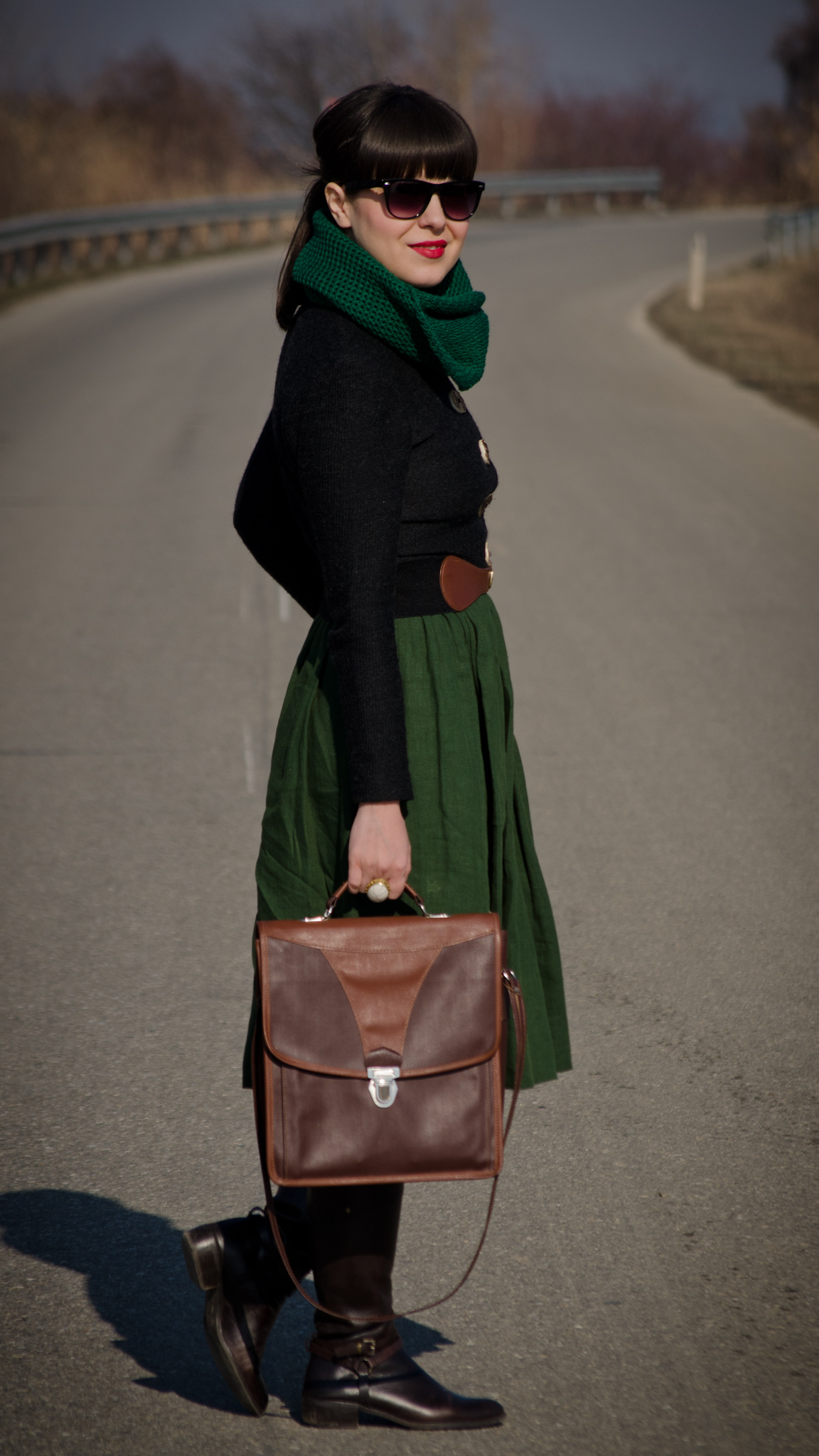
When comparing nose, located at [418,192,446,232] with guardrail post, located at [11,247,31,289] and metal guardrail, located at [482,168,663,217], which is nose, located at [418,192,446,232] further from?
metal guardrail, located at [482,168,663,217]

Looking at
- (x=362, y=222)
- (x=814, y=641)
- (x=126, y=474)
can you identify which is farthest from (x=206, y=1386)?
(x=126, y=474)

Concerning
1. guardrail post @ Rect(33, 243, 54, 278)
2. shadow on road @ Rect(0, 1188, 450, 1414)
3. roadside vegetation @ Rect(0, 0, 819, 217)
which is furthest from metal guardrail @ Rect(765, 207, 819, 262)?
shadow on road @ Rect(0, 1188, 450, 1414)

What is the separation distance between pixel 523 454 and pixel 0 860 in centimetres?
704

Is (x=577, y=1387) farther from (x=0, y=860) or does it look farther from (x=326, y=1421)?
(x=0, y=860)

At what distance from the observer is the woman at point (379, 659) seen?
78.4 inches

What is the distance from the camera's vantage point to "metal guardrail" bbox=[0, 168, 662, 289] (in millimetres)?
20859

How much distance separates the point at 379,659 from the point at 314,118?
55.4m

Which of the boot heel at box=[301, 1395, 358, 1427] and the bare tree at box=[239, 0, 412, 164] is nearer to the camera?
the boot heel at box=[301, 1395, 358, 1427]

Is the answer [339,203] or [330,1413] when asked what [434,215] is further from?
[330,1413]

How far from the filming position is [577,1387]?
228cm

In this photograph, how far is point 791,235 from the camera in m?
27.0

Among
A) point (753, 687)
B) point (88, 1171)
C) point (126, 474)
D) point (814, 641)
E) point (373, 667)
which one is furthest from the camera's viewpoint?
point (126, 474)

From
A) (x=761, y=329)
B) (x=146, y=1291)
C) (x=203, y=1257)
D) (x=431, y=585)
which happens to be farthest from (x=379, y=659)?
(x=761, y=329)

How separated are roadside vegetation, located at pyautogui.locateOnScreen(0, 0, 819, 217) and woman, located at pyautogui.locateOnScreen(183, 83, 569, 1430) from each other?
80.9 feet
